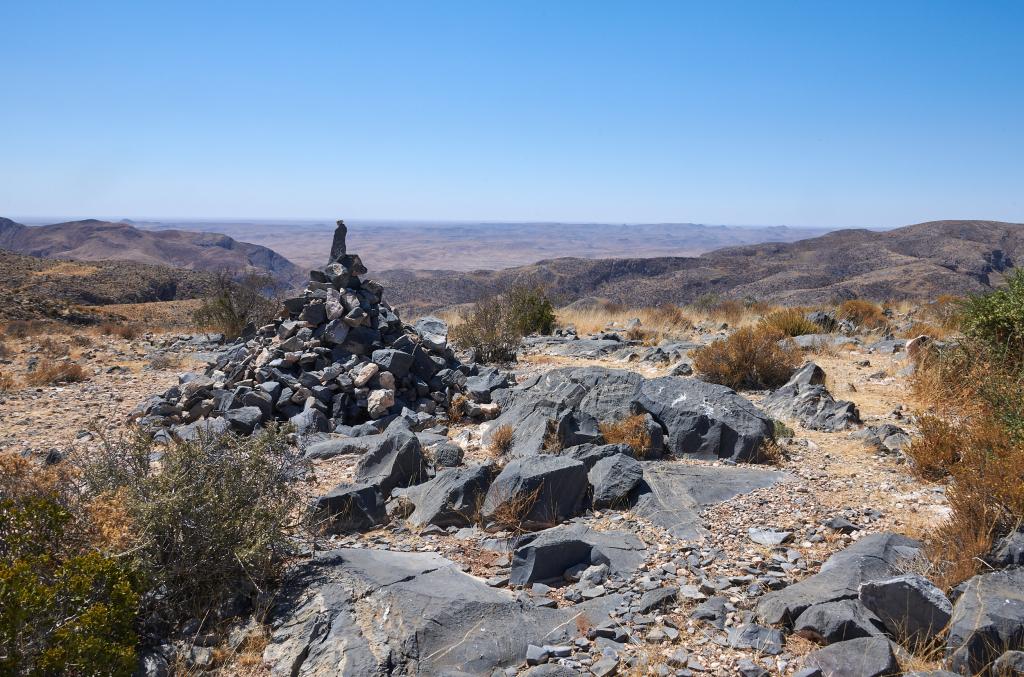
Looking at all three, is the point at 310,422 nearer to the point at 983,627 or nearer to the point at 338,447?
the point at 338,447

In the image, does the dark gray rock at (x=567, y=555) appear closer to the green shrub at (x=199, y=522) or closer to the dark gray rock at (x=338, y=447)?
the green shrub at (x=199, y=522)

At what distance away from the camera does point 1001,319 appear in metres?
8.81

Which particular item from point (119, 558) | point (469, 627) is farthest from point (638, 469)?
point (119, 558)

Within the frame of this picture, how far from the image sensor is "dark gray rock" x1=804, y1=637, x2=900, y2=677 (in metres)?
3.22

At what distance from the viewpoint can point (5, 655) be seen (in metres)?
3.03

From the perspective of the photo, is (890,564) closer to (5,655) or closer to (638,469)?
(638,469)

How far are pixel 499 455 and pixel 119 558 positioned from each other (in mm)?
4021

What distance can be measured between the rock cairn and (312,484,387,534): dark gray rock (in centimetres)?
286

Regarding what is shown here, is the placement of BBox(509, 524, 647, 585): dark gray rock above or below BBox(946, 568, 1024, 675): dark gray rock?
below

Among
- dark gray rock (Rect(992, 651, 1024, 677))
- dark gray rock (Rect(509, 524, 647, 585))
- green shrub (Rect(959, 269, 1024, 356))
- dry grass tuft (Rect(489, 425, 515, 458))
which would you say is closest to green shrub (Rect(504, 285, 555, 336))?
dry grass tuft (Rect(489, 425, 515, 458))

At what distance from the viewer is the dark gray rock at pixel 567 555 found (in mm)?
4578

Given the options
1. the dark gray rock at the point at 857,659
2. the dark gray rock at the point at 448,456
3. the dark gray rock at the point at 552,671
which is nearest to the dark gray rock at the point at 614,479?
the dark gray rock at the point at 448,456

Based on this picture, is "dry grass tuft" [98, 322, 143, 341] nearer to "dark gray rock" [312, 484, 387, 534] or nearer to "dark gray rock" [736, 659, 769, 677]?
"dark gray rock" [312, 484, 387, 534]

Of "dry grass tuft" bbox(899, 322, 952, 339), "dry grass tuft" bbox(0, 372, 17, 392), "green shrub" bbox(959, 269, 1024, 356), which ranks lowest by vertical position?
"dry grass tuft" bbox(0, 372, 17, 392)
